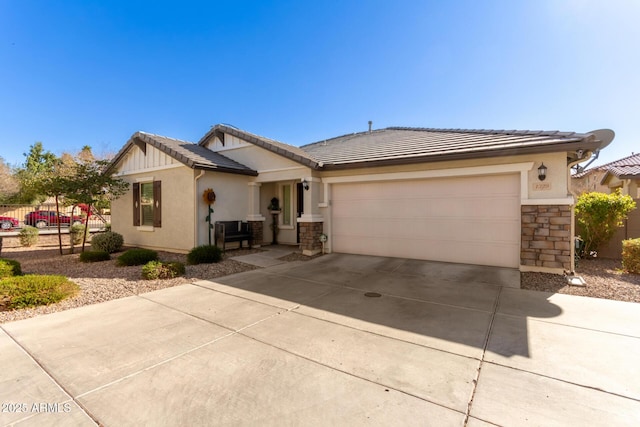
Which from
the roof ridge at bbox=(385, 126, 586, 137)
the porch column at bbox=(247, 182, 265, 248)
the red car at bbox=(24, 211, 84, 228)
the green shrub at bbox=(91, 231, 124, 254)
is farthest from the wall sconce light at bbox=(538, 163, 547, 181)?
the red car at bbox=(24, 211, 84, 228)

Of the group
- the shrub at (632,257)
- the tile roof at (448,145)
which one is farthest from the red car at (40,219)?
the shrub at (632,257)

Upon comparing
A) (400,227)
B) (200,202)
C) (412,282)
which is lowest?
(412,282)

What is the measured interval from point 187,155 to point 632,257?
40.6ft

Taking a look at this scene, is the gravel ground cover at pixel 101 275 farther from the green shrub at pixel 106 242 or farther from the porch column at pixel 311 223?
the porch column at pixel 311 223

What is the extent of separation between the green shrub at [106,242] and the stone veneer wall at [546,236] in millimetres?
12652

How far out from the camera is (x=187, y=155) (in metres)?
9.31

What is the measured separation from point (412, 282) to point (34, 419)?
18.5 ft

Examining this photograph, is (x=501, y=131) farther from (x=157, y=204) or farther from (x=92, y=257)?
(x=92, y=257)

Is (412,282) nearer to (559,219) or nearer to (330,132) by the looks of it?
(559,219)

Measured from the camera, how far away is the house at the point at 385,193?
6273 millimetres

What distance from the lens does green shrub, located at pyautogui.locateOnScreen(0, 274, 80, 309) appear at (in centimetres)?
436

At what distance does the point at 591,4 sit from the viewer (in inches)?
239

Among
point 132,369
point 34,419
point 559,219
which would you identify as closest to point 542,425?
point 132,369

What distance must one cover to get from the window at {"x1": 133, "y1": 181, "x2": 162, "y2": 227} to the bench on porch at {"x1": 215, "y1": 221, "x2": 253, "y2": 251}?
2.60m
